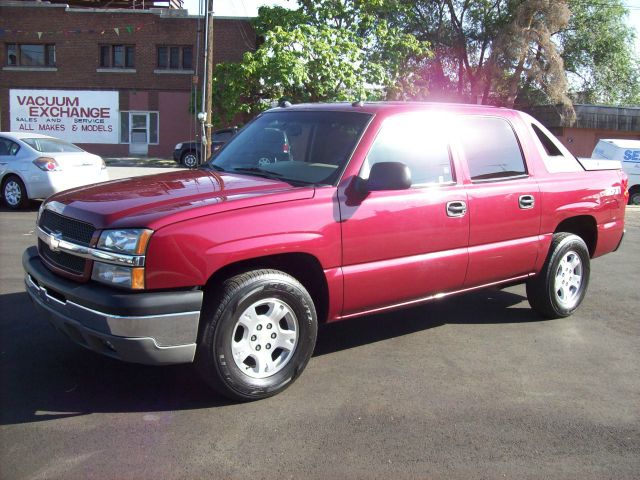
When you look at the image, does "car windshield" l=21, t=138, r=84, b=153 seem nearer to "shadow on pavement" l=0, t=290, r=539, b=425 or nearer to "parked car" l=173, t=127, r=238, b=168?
"shadow on pavement" l=0, t=290, r=539, b=425

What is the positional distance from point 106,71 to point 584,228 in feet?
95.3

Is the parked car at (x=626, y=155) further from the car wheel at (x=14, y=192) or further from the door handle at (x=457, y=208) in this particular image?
the car wheel at (x=14, y=192)

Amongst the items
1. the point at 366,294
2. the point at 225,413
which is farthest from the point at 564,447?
the point at 225,413

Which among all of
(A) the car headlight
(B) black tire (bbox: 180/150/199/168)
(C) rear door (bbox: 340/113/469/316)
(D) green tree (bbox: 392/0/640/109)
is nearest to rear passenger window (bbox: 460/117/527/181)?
(C) rear door (bbox: 340/113/469/316)

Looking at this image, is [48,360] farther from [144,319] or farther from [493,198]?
[493,198]

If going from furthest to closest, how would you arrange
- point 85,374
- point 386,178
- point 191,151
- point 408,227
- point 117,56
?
point 117,56 → point 191,151 → point 408,227 → point 85,374 → point 386,178

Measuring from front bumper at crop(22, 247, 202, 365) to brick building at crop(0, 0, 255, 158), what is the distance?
89.1 ft

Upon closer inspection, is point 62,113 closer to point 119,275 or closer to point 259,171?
point 259,171

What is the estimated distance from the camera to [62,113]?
3084 centimetres

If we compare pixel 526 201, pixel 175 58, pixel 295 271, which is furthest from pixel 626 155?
pixel 175 58

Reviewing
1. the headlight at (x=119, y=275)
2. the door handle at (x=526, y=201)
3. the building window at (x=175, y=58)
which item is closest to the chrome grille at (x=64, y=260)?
the headlight at (x=119, y=275)

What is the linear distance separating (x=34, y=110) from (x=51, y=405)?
3122 centimetres

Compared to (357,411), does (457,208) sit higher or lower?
higher

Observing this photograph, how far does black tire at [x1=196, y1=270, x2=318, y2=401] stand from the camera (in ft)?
11.3
